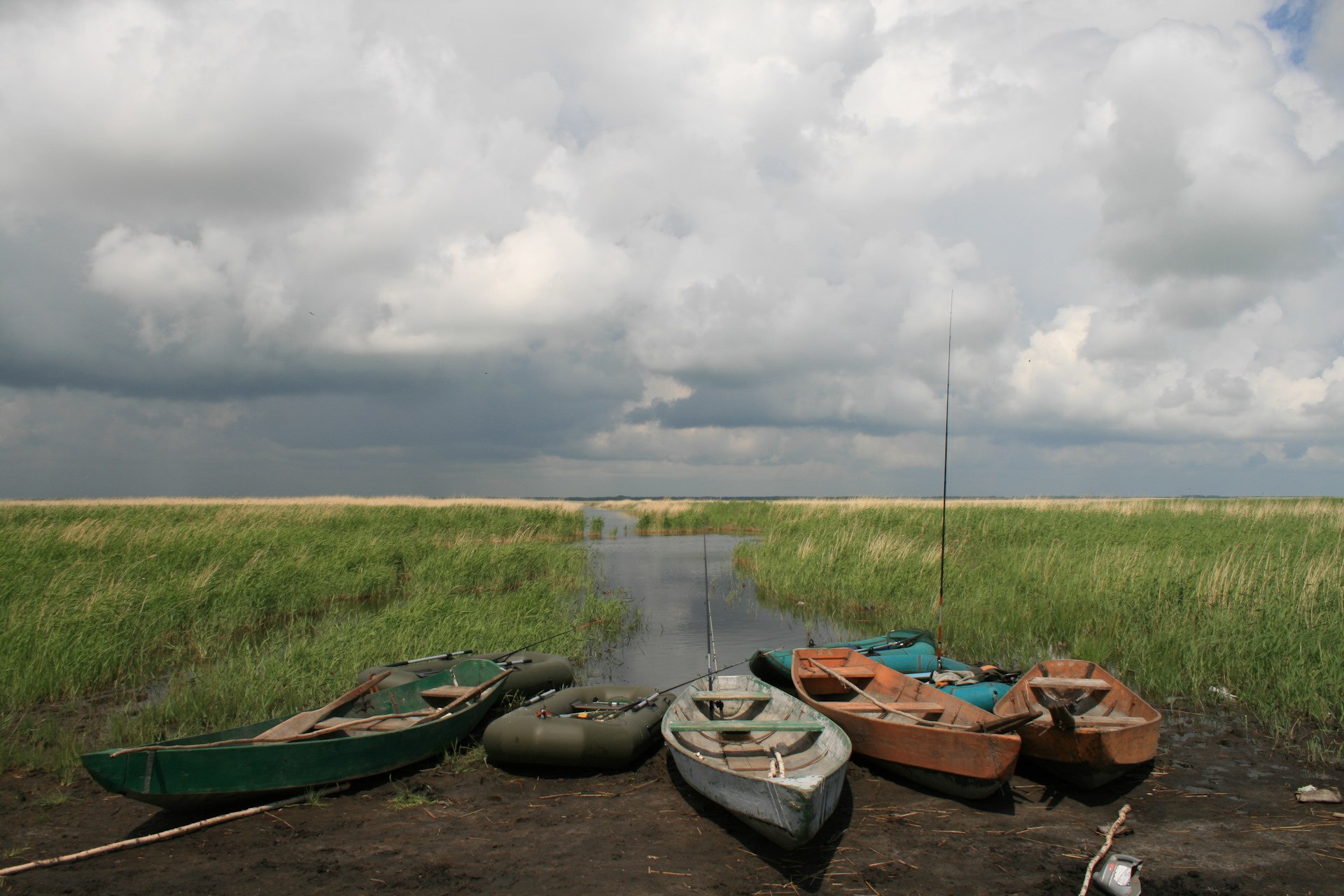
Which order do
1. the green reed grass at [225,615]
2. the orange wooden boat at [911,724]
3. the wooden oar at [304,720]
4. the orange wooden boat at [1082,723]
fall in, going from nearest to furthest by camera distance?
the orange wooden boat at [911,724], the orange wooden boat at [1082,723], the wooden oar at [304,720], the green reed grass at [225,615]

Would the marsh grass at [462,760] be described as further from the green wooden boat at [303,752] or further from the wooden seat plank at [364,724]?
the wooden seat plank at [364,724]

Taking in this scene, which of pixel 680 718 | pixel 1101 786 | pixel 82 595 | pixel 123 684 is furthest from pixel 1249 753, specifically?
pixel 82 595

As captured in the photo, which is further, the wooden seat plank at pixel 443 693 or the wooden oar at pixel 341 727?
the wooden seat plank at pixel 443 693

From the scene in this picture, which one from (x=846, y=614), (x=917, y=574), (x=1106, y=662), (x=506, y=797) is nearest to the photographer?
(x=506, y=797)

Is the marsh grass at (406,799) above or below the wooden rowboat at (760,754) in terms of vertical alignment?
below

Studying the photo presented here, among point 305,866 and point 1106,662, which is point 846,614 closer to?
point 1106,662

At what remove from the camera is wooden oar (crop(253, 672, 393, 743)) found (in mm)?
6207

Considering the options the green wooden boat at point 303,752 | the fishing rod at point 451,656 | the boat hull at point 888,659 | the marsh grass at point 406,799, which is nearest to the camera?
the green wooden boat at point 303,752

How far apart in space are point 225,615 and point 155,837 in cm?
769

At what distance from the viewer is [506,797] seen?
622 centimetres

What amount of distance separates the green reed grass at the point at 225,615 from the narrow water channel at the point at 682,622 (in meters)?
0.85

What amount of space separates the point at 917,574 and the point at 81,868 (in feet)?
46.6

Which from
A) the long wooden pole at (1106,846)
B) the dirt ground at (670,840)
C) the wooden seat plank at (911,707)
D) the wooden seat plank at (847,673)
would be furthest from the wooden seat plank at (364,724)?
the long wooden pole at (1106,846)

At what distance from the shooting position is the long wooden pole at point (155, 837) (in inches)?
191
